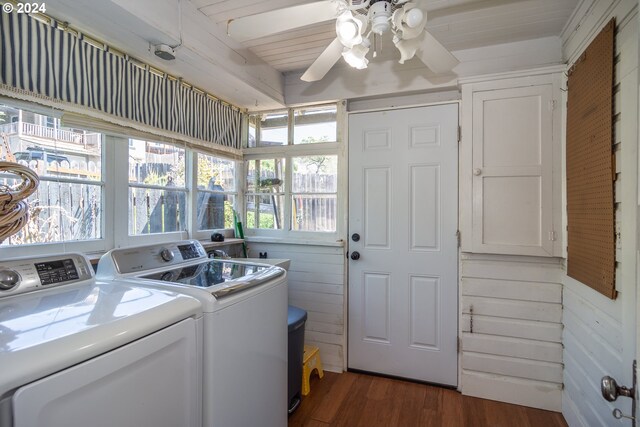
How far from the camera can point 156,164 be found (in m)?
2.11

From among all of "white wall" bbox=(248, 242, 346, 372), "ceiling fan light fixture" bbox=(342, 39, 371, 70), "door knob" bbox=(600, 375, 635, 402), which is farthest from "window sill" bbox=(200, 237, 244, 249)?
"door knob" bbox=(600, 375, 635, 402)

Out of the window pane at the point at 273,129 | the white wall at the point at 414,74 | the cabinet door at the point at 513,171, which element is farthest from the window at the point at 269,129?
the cabinet door at the point at 513,171

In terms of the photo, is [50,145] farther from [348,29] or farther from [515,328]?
[515,328]

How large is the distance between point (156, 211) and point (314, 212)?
3.96 feet

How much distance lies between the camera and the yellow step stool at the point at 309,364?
2195 mm

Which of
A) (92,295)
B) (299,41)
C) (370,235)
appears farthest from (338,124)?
(92,295)

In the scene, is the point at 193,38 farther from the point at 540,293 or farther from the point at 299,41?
the point at 540,293

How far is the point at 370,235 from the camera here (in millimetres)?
2469

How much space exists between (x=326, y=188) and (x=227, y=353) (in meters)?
1.68

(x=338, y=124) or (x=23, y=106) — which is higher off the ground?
(x=338, y=124)

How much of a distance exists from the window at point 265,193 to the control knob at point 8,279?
1857 millimetres

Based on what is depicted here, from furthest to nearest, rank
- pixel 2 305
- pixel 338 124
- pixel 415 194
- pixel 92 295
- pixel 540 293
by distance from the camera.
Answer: pixel 338 124
pixel 415 194
pixel 540 293
pixel 92 295
pixel 2 305

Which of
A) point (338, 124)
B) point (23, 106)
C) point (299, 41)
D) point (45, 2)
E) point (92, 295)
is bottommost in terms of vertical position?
point (92, 295)

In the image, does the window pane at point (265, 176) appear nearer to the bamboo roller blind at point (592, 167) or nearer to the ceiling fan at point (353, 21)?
the ceiling fan at point (353, 21)
